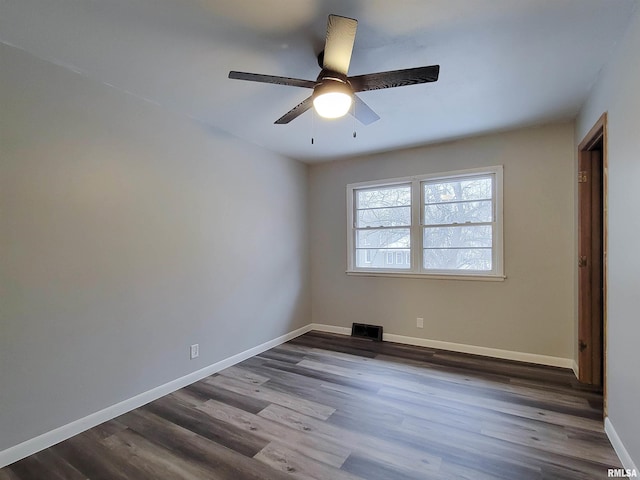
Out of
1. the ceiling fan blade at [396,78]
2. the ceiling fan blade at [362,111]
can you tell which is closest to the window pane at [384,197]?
the ceiling fan blade at [362,111]

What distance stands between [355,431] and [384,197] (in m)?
2.97

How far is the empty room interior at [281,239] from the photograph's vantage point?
73.1 inches

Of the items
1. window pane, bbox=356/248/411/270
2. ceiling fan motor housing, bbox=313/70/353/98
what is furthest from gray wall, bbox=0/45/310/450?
ceiling fan motor housing, bbox=313/70/353/98

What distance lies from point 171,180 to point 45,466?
217cm

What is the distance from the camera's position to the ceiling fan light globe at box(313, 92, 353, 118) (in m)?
1.87

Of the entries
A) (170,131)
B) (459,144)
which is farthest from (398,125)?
(170,131)

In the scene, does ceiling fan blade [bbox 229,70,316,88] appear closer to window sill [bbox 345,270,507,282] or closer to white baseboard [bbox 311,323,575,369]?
window sill [bbox 345,270,507,282]

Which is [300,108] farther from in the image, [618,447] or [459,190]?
[618,447]

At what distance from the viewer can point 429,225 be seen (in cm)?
405

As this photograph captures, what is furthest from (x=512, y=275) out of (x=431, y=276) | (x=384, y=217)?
(x=384, y=217)

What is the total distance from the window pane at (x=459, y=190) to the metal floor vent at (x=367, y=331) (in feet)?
5.89

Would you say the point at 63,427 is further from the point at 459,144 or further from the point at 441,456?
the point at 459,144

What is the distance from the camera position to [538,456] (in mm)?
1957

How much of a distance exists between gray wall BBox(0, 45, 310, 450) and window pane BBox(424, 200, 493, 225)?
2.24 meters
